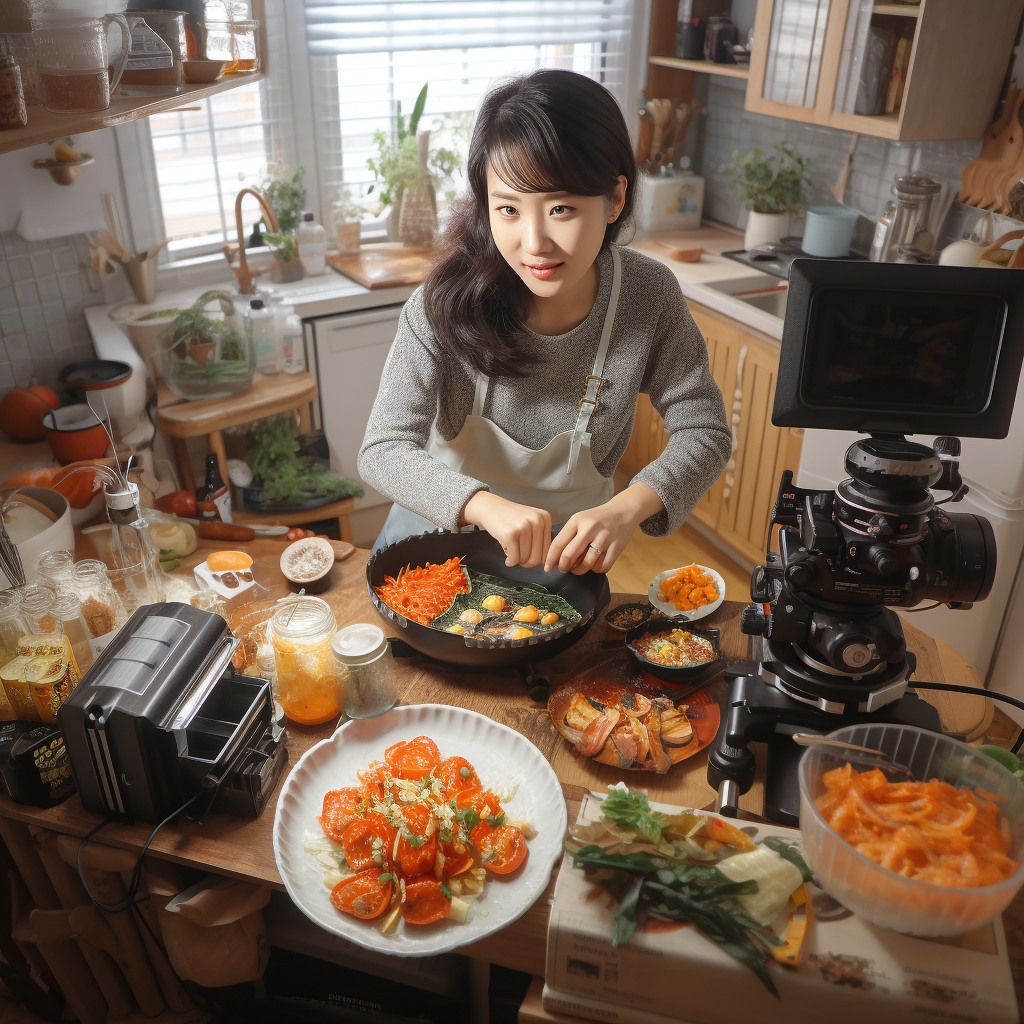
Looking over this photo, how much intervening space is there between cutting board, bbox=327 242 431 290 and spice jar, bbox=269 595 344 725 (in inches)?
76.6

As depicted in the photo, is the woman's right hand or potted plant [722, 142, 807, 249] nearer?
the woman's right hand

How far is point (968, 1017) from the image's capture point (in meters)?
0.79

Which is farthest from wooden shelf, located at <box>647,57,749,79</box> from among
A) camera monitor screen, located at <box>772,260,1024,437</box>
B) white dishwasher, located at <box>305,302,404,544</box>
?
camera monitor screen, located at <box>772,260,1024,437</box>

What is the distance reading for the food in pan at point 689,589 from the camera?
1439 millimetres

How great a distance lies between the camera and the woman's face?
1.30 meters

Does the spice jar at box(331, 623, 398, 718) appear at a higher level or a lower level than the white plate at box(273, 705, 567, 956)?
higher

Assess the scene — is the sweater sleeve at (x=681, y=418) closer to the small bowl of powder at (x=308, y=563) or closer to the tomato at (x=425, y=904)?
the small bowl of powder at (x=308, y=563)

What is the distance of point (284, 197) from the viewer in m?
3.02

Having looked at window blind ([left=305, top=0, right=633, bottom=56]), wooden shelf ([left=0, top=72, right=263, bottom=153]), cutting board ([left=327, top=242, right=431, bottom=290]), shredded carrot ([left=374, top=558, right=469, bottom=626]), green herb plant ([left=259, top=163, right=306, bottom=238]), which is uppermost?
window blind ([left=305, top=0, right=633, bottom=56])

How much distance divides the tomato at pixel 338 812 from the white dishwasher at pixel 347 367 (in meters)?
2.03

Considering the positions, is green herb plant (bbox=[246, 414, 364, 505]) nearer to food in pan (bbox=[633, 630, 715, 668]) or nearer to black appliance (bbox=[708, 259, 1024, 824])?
food in pan (bbox=[633, 630, 715, 668])

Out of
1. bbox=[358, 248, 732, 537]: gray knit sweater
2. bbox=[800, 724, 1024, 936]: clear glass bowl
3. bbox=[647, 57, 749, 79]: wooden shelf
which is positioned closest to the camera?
bbox=[800, 724, 1024, 936]: clear glass bowl

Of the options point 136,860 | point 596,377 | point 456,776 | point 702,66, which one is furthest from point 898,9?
point 136,860

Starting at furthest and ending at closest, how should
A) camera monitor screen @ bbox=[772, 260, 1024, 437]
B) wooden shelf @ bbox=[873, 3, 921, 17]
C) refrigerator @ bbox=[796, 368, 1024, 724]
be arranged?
wooden shelf @ bbox=[873, 3, 921, 17] < refrigerator @ bbox=[796, 368, 1024, 724] < camera monitor screen @ bbox=[772, 260, 1024, 437]
